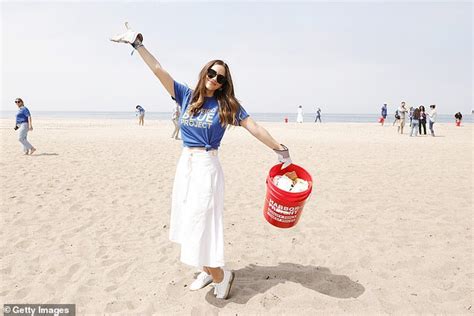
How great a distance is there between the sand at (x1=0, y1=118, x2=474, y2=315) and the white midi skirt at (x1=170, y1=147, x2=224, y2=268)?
2.03ft

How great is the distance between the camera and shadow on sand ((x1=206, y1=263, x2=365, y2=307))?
11.9 ft

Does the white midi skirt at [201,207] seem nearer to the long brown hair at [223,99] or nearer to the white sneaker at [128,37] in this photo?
the long brown hair at [223,99]

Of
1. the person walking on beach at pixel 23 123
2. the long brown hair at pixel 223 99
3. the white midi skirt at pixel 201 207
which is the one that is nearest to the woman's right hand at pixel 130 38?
the long brown hair at pixel 223 99

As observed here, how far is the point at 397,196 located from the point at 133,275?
5.49 m

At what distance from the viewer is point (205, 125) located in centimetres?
312

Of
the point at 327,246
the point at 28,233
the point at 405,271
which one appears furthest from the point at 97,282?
the point at 405,271

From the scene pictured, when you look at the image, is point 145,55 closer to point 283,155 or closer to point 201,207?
point 201,207

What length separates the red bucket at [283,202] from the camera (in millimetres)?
3268

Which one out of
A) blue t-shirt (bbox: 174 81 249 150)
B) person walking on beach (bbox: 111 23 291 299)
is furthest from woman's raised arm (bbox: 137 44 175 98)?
blue t-shirt (bbox: 174 81 249 150)

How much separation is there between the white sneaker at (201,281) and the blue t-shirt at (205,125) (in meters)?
1.48

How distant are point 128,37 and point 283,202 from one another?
2.11 m

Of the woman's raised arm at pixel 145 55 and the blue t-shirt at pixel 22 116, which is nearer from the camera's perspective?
the woman's raised arm at pixel 145 55

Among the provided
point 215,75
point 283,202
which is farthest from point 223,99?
point 283,202

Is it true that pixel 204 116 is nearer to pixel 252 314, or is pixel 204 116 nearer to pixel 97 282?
pixel 252 314
